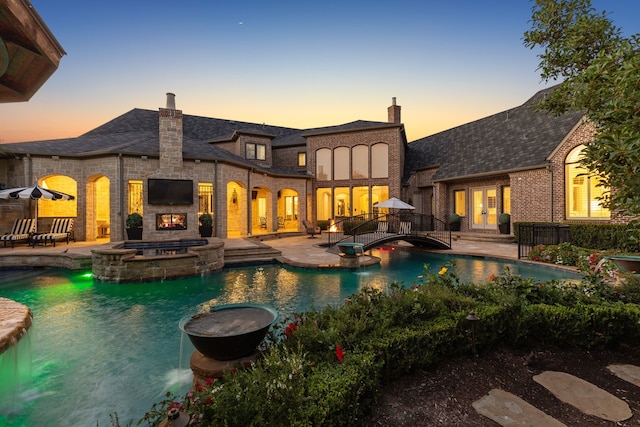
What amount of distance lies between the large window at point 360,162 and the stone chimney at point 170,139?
39.5ft

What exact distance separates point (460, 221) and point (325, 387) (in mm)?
19657

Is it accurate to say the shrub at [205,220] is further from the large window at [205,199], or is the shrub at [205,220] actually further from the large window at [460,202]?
the large window at [460,202]

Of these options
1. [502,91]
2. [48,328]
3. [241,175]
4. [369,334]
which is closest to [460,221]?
[502,91]

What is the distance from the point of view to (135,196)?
50.8 ft

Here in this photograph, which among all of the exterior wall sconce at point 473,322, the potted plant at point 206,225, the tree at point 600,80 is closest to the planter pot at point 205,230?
the potted plant at point 206,225

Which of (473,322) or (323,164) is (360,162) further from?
(473,322)

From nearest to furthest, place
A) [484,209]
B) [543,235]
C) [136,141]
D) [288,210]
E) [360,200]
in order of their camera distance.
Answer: [543,235] < [136,141] < [484,209] < [360,200] < [288,210]

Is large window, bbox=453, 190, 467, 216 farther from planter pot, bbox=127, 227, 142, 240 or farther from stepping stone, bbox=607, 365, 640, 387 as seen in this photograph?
planter pot, bbox=127, 227, 142, 240

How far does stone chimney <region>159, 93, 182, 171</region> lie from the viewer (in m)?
14.7

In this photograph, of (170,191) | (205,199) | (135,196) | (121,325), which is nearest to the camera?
(121,325)

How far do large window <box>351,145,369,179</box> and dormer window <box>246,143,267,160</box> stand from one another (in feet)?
22.5

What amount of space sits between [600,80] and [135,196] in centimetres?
1777

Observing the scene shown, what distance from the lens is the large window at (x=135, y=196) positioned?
15.2 m

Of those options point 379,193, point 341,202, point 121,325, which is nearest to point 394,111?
point 379,193
